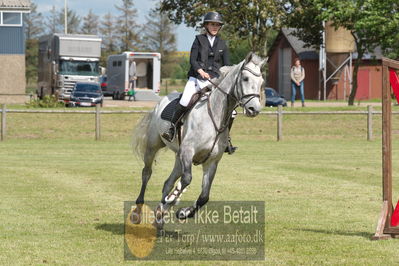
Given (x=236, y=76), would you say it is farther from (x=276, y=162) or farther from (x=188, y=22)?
(x=188, y=22)

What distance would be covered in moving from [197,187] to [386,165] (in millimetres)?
6789

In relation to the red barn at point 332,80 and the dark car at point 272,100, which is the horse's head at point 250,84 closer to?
the dark car at point 272,100

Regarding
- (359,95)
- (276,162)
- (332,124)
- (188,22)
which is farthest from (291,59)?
(276,162)

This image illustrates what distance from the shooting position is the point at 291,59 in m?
72.8

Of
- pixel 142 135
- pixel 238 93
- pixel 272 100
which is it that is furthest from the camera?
pixel 272 100

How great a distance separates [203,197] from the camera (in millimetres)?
10570

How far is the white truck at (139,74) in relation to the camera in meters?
55.4

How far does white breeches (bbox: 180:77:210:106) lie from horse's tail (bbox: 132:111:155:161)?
1.29m

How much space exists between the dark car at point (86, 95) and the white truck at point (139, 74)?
346 inches

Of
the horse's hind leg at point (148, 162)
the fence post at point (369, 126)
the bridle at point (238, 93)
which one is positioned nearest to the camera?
the bridle at point (238, 93)

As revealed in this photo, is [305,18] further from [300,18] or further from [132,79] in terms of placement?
[132,79]

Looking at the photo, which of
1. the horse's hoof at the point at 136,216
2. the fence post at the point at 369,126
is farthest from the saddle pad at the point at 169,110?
the fence post at the point at 369,126

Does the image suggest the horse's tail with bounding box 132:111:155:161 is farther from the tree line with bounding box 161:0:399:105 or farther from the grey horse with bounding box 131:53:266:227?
the tree line with bounding box 161:0:399:105

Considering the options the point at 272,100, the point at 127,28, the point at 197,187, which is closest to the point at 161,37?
the point at 127,28
